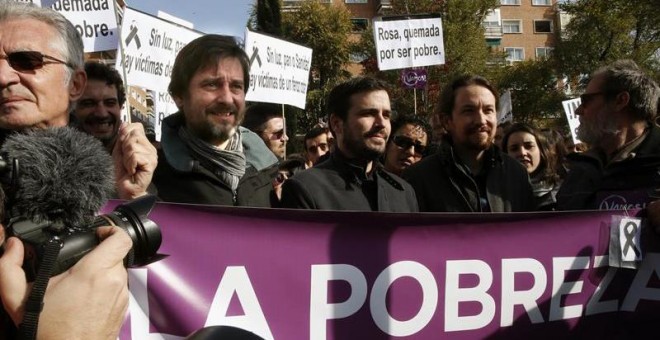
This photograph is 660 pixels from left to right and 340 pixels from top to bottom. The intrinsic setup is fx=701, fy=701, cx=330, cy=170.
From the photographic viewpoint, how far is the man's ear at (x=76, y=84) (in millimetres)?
2037

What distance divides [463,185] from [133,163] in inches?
78.3

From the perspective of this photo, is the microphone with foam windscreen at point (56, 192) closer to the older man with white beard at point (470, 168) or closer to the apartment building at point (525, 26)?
→ the older man with white beard at point (470, 168)

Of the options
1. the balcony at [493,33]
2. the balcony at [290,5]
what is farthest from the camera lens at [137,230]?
the balcony at [493,33]

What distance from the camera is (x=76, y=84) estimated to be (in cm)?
206

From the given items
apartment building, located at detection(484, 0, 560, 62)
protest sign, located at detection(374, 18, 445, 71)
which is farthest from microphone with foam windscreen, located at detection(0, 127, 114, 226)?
apartment building, located at detection(484, 0, 560, 62)

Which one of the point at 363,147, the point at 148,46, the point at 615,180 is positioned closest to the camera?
the point at 363,147

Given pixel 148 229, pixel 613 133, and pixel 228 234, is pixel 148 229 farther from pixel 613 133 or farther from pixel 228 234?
pixel 613 133

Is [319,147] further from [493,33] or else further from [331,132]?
[493,33]

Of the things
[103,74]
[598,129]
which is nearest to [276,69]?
[103,74]

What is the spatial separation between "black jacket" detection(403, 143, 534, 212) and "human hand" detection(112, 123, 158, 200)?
178 cm

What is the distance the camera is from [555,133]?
22.0 ft

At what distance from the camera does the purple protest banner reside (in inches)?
101

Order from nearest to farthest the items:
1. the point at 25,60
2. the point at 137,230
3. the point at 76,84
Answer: the point at 137,230 → the point at 25,60 → the point at 76,84

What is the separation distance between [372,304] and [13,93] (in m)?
1.55
